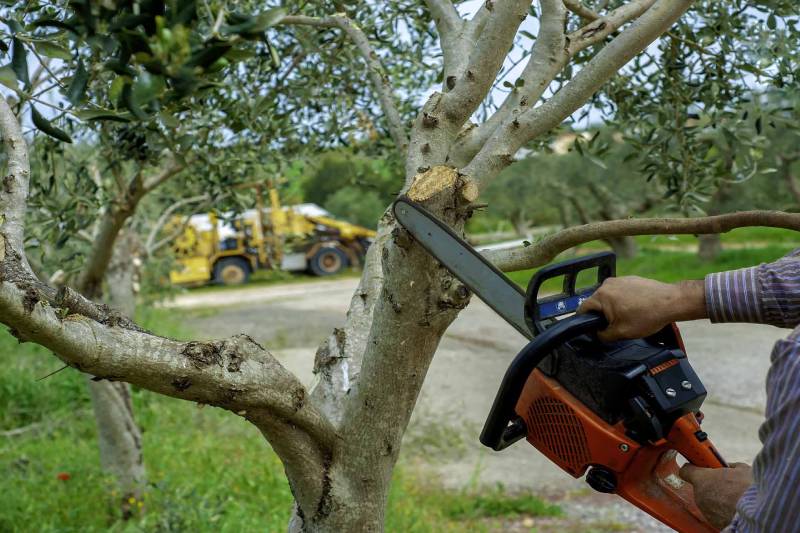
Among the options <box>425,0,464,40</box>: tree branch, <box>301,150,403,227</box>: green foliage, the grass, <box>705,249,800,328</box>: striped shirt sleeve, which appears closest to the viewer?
<box>705,249,800,328</box>: striped shirt sleeve

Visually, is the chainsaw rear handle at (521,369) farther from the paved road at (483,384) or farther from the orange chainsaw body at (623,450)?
the paved road at (483,384)

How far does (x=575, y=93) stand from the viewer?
7.08 feet

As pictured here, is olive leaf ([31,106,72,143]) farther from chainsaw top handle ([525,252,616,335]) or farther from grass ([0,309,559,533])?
grass ([0,309,559,533])

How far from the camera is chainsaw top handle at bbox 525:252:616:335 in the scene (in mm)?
1657

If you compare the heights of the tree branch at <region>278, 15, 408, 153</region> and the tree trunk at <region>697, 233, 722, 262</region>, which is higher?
the tree branch at <region>278, 15, 408, 153</region>

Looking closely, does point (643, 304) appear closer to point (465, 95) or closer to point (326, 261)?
point (465, 95)

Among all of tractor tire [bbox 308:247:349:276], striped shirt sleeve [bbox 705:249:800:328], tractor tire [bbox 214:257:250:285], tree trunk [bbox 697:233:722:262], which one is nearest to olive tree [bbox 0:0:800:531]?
striped shirt sleeve [bbox 705:249:800:328]

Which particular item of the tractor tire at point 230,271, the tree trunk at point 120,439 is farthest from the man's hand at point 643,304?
the tractor tire at point 230,271

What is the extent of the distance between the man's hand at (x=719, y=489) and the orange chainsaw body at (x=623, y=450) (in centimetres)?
3

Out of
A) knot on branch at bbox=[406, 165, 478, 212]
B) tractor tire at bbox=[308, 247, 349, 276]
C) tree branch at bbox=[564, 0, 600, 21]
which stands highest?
tree branch at bbox=[564, 0, 600, 21]

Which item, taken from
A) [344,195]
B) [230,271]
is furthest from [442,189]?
A: [344,195]

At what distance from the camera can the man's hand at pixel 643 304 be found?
58.2 inches

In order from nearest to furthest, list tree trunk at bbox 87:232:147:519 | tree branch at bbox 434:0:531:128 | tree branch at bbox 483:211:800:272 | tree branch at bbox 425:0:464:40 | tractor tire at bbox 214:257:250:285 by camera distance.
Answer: tree branch at bbox 483:211:800:272 < tree branch at bbox 434:0:531:128 < tree branch at bbox 425:0:464:40 < tree trunk at bbox 87:232:147:519 < tractor tire at bbox 214:257:250:285

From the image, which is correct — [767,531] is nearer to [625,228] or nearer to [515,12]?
[625,228]
